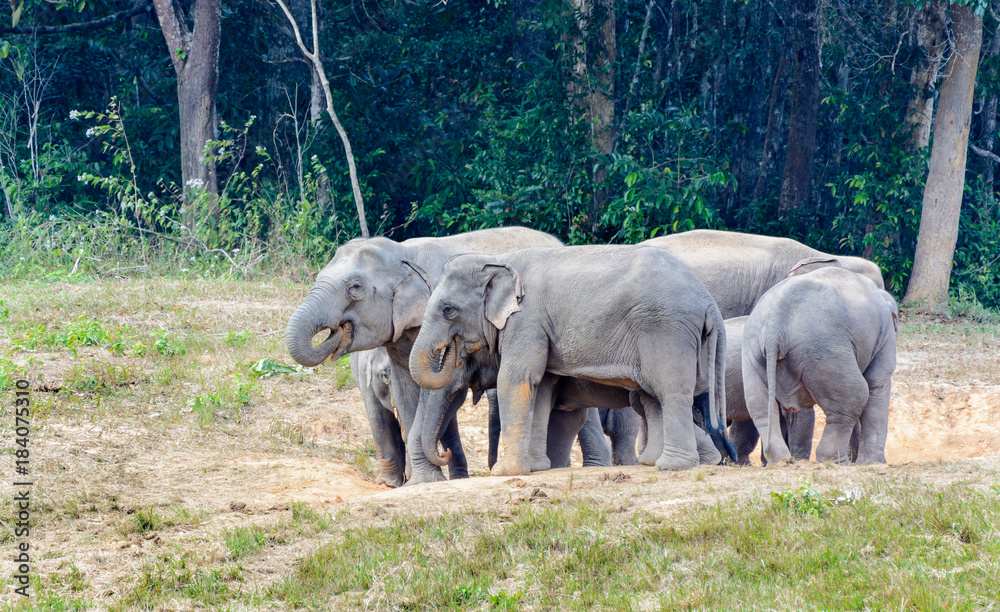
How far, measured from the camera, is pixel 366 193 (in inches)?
629

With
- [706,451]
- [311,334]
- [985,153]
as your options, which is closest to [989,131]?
[985,153]

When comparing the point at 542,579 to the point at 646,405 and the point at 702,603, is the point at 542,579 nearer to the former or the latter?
the point at 702,603

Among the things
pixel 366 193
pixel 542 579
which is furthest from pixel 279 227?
pixel 542 579

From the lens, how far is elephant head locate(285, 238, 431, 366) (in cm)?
629

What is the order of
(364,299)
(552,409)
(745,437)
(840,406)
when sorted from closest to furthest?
1. (840,406)
2. (364,299)
3. (552,409)
4. (745,437)

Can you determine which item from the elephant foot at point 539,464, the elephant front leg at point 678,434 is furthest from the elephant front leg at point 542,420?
the elephant front leg at point 678,434

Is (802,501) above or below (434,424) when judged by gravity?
above

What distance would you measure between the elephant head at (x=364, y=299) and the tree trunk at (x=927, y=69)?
33.7ft

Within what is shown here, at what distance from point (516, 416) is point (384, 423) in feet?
5.77

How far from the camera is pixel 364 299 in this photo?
6414 millimetres

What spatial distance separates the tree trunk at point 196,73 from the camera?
49.5ft

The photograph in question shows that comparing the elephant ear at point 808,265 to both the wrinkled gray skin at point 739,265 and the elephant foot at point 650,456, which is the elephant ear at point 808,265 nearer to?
the wrinkled gray skin at point 739,265

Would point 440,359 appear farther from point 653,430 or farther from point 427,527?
point 427,527

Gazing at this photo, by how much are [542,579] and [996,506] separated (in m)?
1.96
